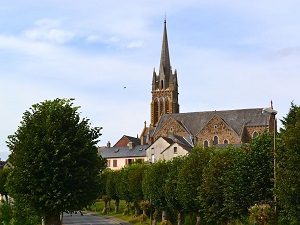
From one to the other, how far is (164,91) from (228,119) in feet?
105

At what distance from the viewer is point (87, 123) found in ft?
122

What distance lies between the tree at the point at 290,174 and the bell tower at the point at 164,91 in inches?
4219

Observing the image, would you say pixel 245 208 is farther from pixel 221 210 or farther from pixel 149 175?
pixel 149 175

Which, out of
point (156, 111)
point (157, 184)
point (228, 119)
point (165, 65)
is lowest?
point (157, 184)

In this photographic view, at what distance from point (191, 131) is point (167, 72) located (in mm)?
31516

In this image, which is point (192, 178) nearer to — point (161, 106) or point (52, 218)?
point (52, 218)

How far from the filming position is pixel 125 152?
11331 cm

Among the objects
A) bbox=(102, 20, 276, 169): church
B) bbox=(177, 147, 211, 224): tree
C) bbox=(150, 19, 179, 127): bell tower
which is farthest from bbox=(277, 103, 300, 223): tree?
bbox=(150, 19, 179, 127): bell tower

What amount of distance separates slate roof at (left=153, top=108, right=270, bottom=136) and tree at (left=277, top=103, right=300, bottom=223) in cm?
7625

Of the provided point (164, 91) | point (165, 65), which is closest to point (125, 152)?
point (164, 91)

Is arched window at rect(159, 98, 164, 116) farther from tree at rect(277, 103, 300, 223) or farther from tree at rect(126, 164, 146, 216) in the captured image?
tree at rect(277, 103, 300, 223)

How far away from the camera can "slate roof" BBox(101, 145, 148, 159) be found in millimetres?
110625

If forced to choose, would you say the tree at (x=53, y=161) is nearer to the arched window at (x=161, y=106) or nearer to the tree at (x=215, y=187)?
the tree at (x=215, y=187)

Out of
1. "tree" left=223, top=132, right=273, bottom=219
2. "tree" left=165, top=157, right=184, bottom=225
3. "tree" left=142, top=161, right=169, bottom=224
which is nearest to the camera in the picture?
"tree" left=223, top=132, right=273, bottom=219
